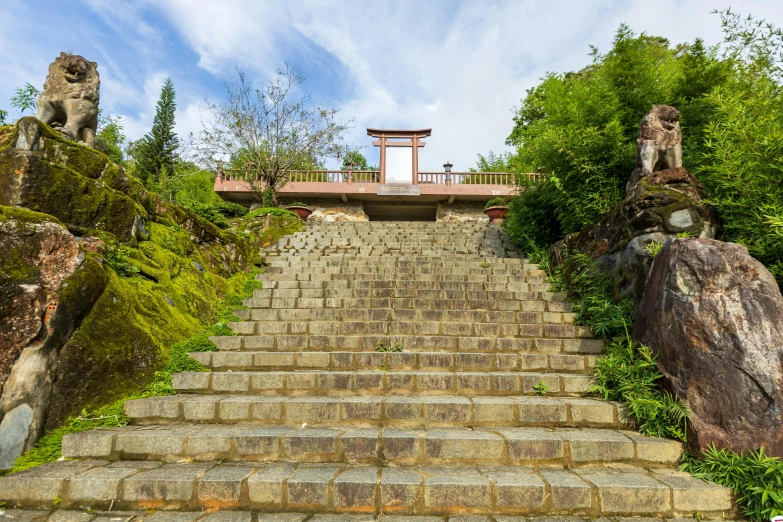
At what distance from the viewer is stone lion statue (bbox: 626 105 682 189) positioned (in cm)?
450

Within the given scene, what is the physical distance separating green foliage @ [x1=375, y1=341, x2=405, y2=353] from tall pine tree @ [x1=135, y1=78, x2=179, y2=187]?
2392cm

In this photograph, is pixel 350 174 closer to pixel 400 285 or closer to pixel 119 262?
pixel 400 285

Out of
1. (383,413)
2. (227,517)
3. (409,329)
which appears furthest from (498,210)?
(227,517)

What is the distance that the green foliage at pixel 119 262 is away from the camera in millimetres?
3430

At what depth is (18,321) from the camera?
2.37 meters

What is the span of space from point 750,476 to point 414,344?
2588 millimetres

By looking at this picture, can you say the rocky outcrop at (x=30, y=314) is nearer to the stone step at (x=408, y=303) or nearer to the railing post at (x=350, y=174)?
the stone step at (x=408, y=303)

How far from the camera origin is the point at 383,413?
276 centimetres

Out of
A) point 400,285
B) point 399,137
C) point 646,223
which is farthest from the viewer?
point 399,137

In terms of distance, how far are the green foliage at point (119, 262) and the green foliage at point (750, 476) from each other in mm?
4937

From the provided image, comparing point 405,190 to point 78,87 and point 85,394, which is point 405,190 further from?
Answer: point 85,394

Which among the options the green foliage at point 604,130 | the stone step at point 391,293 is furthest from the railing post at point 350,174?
the stone step at point 391,293

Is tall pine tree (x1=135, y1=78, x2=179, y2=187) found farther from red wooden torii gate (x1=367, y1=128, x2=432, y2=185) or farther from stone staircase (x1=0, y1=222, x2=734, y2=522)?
stone staircase (x1=0, y1=222, x2=734, y2=522)

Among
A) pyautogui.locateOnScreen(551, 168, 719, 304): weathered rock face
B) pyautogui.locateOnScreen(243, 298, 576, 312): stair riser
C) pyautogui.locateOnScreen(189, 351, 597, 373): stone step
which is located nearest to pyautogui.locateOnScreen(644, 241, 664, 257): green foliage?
pyautogui.locateOnScreen(551, 168, 719, 304): weathered rock face
